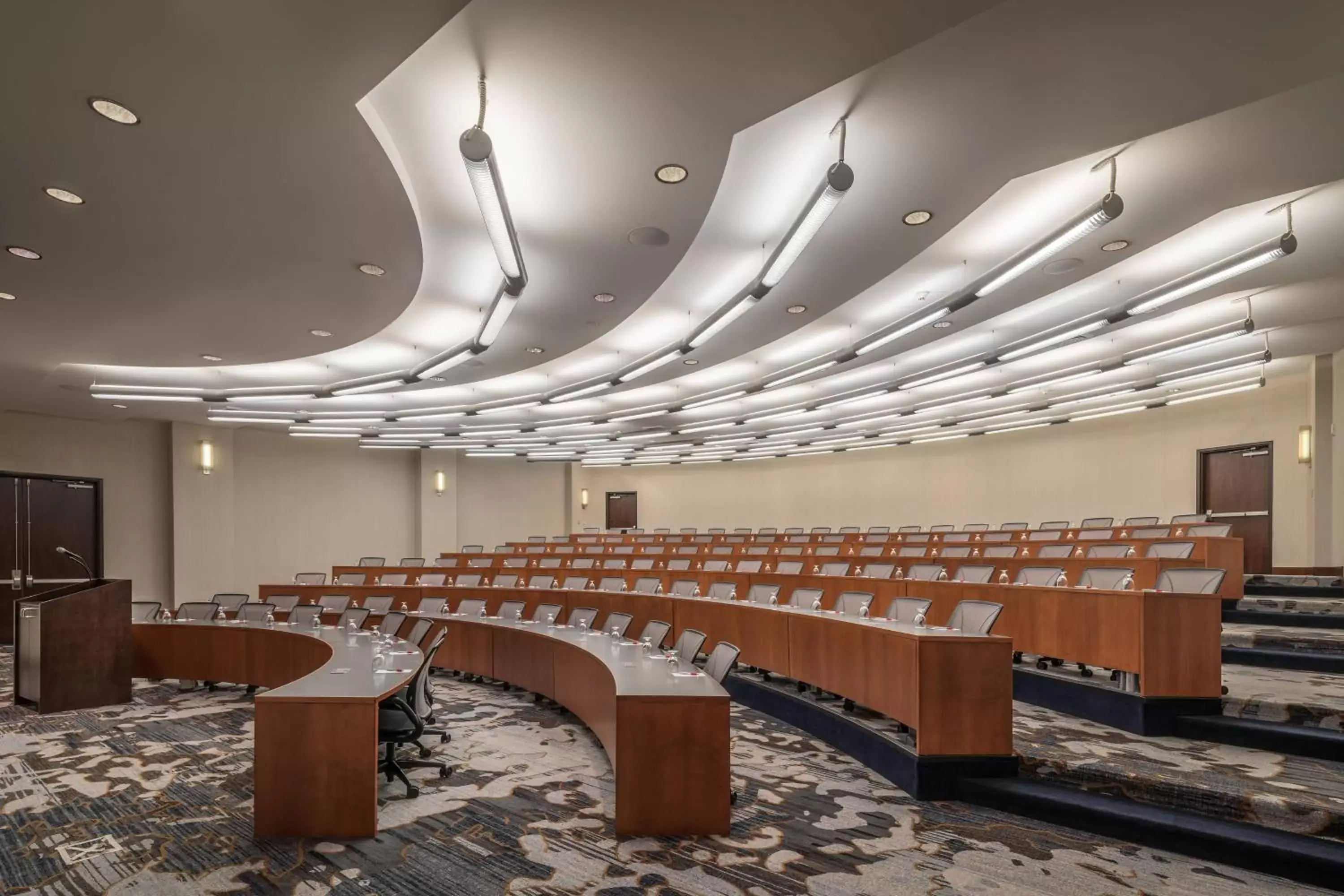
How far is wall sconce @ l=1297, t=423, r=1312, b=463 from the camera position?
34.7 ft

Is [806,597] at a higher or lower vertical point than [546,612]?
higher

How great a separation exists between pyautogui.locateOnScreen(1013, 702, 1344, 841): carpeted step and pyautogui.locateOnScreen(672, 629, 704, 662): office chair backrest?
2.15 metres

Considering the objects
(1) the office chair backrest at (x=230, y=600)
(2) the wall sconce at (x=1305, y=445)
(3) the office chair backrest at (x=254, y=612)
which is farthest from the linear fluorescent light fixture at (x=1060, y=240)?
(1) the office chair backrest at (x=230, y=600)

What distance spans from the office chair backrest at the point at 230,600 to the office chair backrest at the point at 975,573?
8.97 meters

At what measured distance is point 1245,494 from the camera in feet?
39.5

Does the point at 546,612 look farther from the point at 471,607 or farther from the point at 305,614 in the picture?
the point at 305,614

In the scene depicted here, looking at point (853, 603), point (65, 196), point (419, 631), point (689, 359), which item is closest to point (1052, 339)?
point (853, 603)

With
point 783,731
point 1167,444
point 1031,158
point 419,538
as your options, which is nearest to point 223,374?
point 419,538

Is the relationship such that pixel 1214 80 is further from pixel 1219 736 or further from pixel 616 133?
pixel 1219 736

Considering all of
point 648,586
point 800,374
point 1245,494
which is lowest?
point 648,586

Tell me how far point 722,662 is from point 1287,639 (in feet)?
16.8

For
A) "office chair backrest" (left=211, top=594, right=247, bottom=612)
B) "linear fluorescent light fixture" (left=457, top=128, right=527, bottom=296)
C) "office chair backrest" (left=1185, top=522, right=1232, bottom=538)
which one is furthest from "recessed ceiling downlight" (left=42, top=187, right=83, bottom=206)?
"office chair backrest" (left=1185, top=522, right=1232, bottom=538)

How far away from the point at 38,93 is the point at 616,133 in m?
2.67

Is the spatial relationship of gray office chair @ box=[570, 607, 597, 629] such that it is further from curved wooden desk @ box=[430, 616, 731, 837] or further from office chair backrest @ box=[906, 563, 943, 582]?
office chair backrest @ box=[906, 563, 943, 582]
